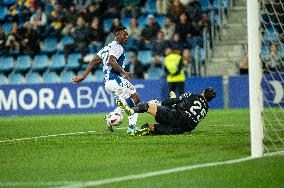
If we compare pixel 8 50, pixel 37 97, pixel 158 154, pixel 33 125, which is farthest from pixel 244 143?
pixel 8 50

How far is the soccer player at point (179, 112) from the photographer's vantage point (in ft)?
40.0

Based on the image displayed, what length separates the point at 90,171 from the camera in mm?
7973

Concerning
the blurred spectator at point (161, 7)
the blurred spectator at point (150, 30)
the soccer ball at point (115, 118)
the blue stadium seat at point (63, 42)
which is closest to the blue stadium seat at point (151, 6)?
the blurred spectator at point (161, 7)

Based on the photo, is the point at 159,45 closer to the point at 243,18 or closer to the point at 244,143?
the point at 243,18

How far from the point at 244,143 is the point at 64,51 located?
14.2m

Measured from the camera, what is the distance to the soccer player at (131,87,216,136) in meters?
12.2

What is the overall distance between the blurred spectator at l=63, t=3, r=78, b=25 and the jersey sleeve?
38.3 feet

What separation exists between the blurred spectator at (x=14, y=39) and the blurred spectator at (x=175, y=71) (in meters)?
6.54

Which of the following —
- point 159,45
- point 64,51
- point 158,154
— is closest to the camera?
point 158,154

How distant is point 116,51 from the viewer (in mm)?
12844

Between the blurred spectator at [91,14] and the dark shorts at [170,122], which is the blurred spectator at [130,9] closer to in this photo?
the blurred spectator at [91,14]

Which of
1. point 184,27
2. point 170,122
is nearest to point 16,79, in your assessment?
point 184,27

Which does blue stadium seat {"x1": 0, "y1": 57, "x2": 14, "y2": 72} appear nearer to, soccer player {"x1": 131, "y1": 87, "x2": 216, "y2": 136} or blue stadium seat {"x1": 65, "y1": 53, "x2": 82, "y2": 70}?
blue stadium seat {"x1": 65, "y1": 53, "x2": 82, "y2": 70}

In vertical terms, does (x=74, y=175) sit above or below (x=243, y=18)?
below
